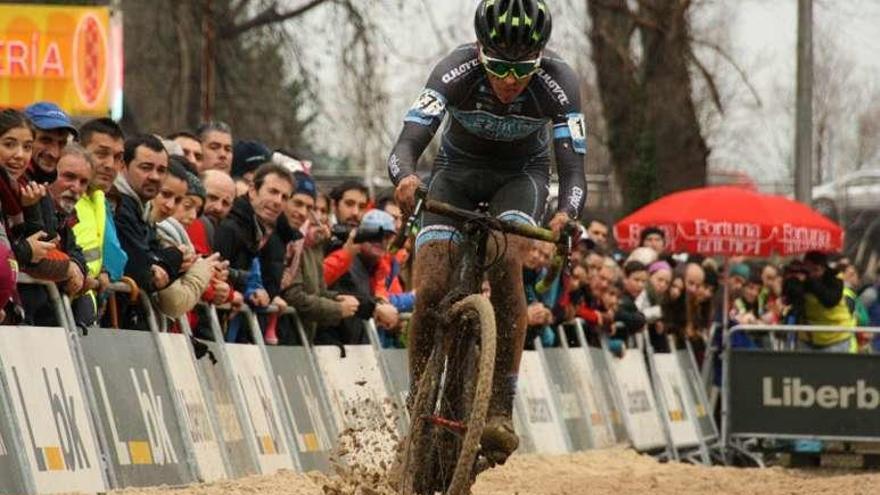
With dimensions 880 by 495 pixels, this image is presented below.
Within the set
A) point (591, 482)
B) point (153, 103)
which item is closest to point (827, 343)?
point (591, 482)

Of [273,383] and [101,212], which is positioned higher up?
[101,212]

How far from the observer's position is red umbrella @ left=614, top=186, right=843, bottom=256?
22.8m

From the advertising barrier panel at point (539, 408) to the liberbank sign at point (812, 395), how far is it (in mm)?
2932

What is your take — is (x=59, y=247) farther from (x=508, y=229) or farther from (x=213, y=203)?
(x=213, y=203)

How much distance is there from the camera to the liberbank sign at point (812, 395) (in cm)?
2048

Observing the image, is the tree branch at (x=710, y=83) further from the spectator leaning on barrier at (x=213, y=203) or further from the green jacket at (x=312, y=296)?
the spectator leaning on barrier at (x=213, y=203)

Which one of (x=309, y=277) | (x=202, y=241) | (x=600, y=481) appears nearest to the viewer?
(x=202, y=241)

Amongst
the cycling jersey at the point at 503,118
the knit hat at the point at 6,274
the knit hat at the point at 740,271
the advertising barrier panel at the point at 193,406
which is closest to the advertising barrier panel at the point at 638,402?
the knit hat at the point at 740,271

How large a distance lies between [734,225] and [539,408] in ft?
17.7

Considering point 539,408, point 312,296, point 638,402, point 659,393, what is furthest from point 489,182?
point 659,393

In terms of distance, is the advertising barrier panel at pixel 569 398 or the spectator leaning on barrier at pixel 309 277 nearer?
the spectator leaning on barrier at pixel 309 277

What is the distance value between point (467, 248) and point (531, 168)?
931mm

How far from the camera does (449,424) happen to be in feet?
32.1

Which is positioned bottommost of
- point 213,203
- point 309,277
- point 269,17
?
point 309,277
